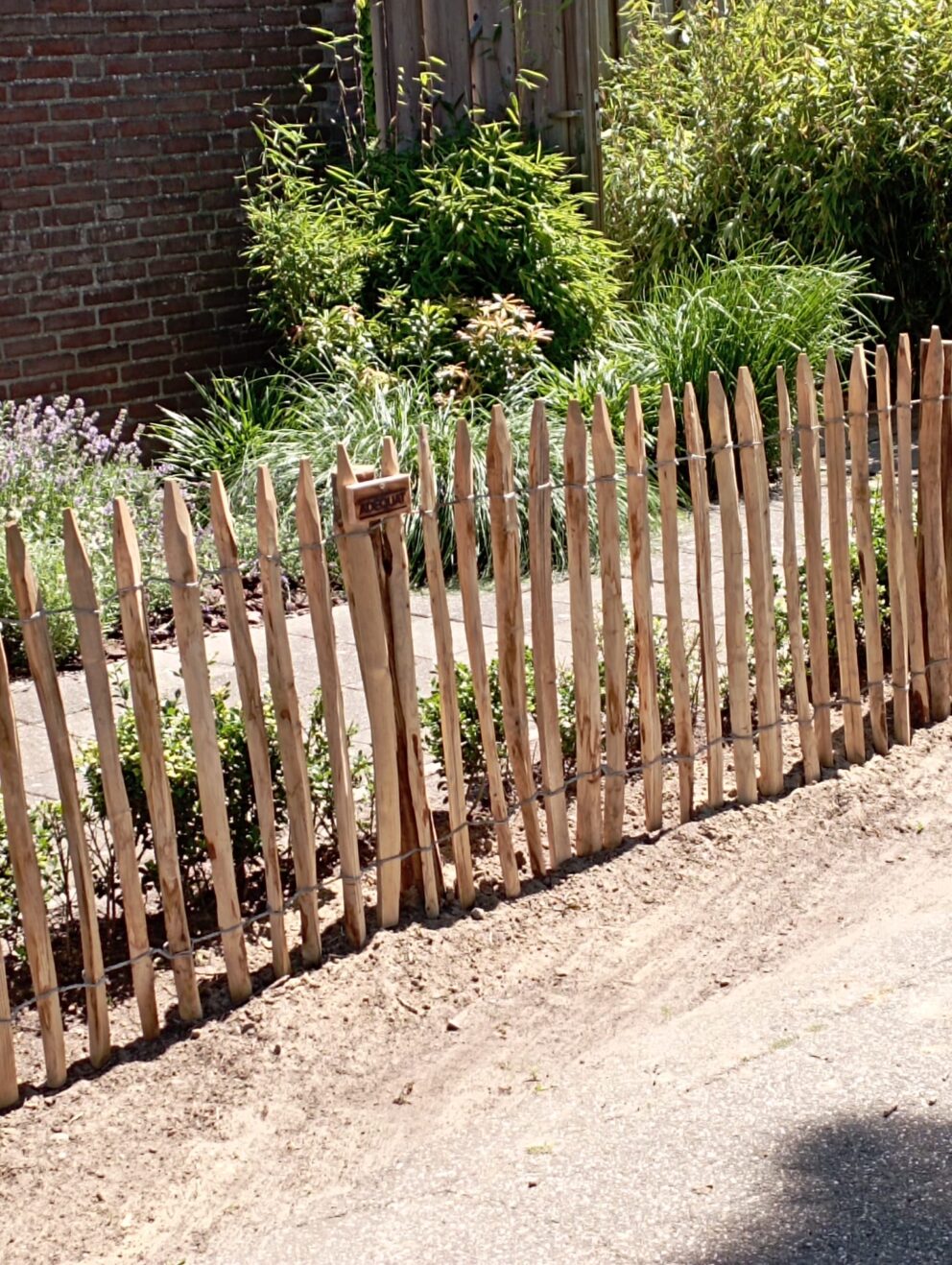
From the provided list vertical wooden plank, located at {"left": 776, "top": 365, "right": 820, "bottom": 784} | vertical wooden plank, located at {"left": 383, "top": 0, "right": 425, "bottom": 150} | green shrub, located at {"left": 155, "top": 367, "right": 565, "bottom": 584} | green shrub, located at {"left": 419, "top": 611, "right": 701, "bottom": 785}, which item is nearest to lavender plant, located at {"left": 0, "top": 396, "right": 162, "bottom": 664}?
green shrub, located at {"left": 155, "top": 367, "right": 565, "bottom": 584}

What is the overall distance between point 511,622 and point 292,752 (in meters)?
0.69

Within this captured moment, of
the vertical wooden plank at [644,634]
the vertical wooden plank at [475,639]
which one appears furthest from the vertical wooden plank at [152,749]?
the vertical wooden plank at [644,634]

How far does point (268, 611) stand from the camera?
145 inches

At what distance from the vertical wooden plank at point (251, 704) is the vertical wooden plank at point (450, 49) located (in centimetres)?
697

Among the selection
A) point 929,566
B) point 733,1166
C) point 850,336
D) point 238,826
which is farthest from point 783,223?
point 733,1166

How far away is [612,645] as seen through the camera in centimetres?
451

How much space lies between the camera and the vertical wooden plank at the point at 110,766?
338 centimetres

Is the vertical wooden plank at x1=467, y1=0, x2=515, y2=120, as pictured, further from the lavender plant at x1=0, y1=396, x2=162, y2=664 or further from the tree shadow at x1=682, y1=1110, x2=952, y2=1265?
the tree shadow at x1=682, y1=1110, x2=952, y2=1265

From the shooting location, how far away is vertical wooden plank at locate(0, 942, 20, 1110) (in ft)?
11.2

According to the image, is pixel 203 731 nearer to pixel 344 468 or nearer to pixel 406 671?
pixel 406 671

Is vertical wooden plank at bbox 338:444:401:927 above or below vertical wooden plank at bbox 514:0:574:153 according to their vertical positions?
below

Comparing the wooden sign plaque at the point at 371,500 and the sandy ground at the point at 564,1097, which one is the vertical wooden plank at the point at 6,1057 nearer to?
the sandy ground at the point at 564,1097

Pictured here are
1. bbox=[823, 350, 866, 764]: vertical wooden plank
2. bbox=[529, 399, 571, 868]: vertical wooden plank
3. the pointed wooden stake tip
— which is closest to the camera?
the pointed wooden stake tip

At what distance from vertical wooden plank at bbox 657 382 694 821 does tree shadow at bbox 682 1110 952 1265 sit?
1.47m
